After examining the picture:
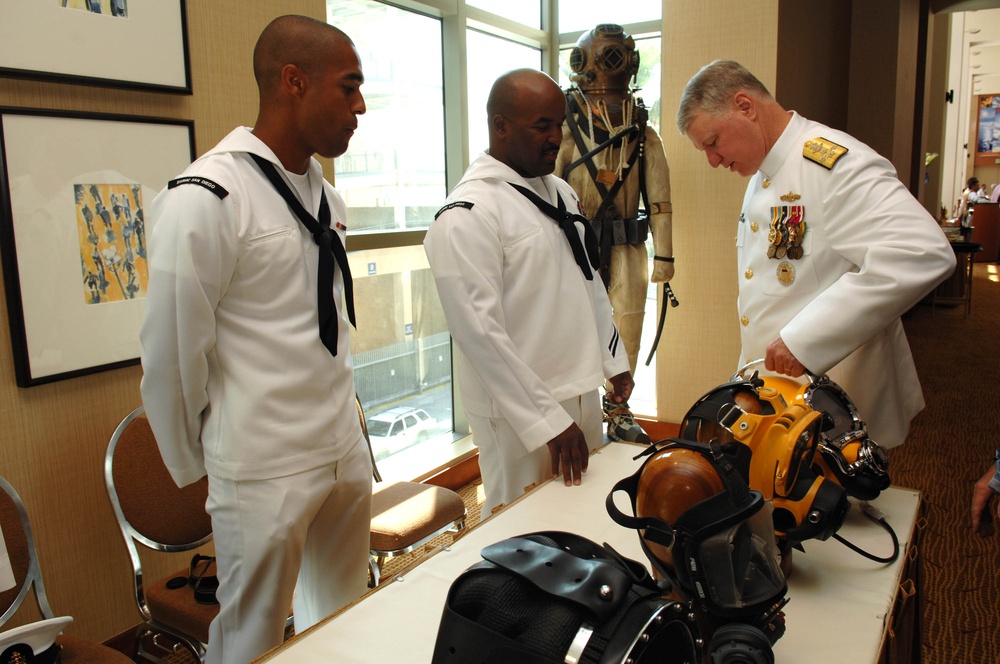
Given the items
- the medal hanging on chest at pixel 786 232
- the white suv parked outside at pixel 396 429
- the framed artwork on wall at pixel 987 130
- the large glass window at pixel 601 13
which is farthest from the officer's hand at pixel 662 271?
the framed artwork on wall at pixel 987 130

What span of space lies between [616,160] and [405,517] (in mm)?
2163

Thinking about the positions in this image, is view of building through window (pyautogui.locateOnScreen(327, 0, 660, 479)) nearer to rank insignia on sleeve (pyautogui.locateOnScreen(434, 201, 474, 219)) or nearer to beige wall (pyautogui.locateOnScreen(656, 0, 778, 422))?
beige wall (pyautogui.locateOnScreen(656, 0, 778, 422))

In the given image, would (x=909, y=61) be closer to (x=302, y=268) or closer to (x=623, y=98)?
(x=623, y=98)

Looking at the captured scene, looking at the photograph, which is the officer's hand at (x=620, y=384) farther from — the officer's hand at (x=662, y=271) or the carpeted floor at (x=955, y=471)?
the officer's hand at (x=662, y=271)

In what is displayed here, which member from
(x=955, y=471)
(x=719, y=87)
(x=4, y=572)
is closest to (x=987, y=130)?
(x=955, y=471)

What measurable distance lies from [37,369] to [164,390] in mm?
829

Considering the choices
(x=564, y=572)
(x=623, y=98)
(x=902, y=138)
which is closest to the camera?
(x=564, y=572)

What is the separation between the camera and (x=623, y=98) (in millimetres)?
3812

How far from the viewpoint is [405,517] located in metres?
2.41

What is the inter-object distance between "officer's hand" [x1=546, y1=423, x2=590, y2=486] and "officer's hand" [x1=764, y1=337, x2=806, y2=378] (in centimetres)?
46

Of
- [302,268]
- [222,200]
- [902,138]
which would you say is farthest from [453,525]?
[902,138]

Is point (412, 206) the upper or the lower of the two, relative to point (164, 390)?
upper

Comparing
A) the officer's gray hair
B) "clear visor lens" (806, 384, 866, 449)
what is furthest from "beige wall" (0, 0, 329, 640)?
"clear visor lens" (806, 384, 866, 449)

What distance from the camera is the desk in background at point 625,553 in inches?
42.4
